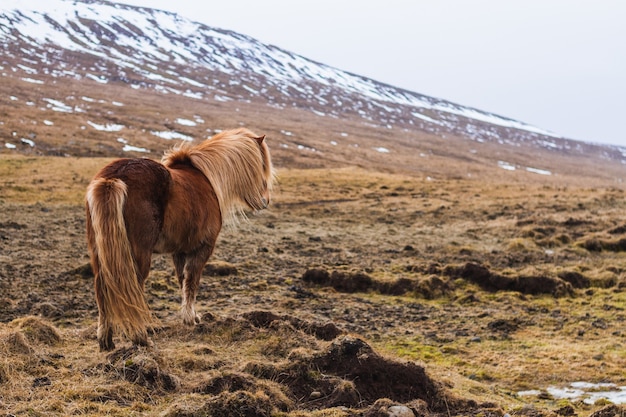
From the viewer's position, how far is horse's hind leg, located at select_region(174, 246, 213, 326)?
6551 mm

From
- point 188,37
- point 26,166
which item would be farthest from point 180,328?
point 188,37

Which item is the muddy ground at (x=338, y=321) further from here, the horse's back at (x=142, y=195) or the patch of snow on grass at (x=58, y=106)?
the patch of snow on grass at (x=58, y=106)

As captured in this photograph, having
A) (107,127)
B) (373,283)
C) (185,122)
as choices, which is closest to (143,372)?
(373,283)

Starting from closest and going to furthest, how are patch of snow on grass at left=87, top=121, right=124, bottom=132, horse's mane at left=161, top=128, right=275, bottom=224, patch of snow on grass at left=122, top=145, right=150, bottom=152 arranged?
horse's mane at left=161, top=128, right=275, bottom=224 → patch of snow on grass at left=122, top=145, right=150, bottom=152 → patch of snow on grass at left=87, top=121, right=124, bottom=132

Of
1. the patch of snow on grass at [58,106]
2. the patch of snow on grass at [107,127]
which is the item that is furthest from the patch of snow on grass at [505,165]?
the patch of snow on grass at [58,106]

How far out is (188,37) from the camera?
148500 mm

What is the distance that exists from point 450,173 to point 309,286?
1924 inches

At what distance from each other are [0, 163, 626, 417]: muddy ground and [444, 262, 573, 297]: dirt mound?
28 mm

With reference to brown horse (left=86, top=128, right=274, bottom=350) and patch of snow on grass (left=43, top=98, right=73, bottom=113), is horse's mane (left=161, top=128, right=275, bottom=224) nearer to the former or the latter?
brown horse (left=86, top=128, right=274, bottom=350)

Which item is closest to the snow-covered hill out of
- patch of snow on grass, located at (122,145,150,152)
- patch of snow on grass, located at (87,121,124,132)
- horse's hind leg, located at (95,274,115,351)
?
patch of snow on grass, located at (87,121,124,132)

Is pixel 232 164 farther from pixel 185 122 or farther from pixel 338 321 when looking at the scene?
pixel 185 122

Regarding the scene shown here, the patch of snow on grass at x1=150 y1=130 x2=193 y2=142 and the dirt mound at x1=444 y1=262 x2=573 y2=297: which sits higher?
the dirt mound at x1=444 y1=262 x2=573 y2=297

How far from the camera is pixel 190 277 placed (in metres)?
6.72

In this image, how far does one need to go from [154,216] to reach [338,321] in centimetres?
378
